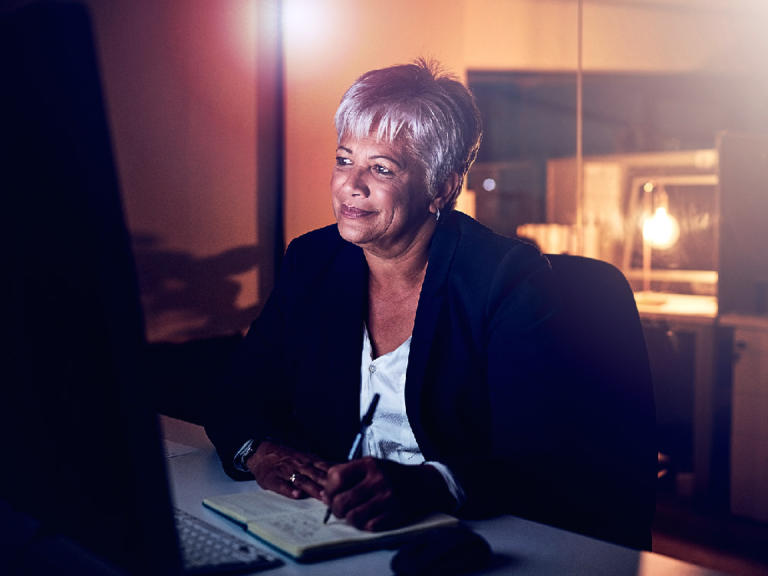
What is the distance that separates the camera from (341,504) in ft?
3.27

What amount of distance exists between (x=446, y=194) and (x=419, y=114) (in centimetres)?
19

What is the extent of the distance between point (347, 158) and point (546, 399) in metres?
0.66

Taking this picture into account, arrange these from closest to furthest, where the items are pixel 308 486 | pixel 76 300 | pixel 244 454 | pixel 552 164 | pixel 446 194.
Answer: pixel 76 300
pixel 308 486
pixel 244 454
pixel 446 194
pixel 552 164

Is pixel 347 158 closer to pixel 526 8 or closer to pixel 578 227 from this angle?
pixel 578 227

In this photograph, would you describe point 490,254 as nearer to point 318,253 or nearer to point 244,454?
point 318,253

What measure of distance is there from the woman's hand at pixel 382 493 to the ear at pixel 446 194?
71cm

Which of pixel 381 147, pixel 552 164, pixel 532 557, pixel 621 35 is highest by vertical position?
pixel 621 35

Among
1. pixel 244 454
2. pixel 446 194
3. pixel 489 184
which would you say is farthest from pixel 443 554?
pixel 489 184

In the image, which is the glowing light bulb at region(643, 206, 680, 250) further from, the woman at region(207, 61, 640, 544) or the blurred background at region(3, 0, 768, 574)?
the woman at region(207, 61, 640, 544)

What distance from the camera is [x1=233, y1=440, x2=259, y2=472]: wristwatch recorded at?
4.17 ft

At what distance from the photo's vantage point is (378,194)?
5.24 ft

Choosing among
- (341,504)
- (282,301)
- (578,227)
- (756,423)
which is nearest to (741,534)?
(756,423)

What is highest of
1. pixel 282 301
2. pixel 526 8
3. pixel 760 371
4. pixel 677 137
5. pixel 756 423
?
pixel 526 8

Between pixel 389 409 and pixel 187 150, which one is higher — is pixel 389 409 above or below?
below
